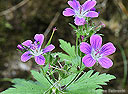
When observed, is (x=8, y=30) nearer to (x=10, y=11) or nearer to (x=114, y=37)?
(x=10, y=11)

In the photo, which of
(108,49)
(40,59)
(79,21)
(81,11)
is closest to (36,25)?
(81,11)

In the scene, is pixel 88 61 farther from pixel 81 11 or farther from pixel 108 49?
pixel 81 11

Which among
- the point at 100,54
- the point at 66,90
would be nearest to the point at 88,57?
the point at 100,54

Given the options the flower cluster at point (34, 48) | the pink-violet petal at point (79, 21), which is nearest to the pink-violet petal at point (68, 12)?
the pink-violet petal at point (79, 21)

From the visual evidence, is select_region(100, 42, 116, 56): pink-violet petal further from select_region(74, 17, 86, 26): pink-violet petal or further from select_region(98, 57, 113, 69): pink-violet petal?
select_region(74, 17, 86, 26): pink-violet petal

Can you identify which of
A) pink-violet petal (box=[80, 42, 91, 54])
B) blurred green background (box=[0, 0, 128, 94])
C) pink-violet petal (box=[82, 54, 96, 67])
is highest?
blurred green background (box=[0, 0, 128, 94])

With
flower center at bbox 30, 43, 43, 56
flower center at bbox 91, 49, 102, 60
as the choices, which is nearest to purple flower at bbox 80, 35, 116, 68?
flower center at bbox 91, 49, 102, 60

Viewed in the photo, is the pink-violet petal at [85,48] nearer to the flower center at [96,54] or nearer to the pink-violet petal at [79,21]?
the flower center at [96,54]
